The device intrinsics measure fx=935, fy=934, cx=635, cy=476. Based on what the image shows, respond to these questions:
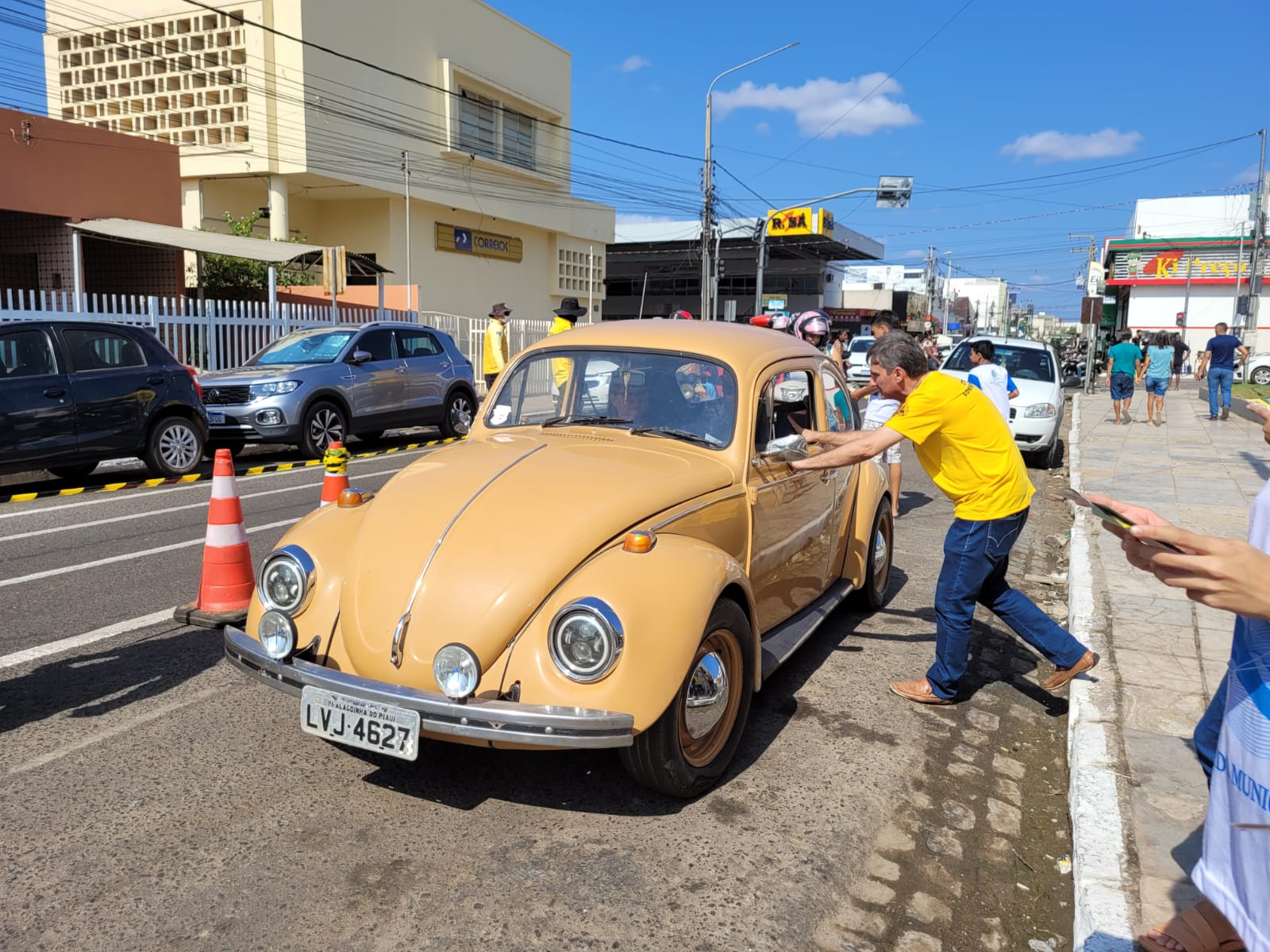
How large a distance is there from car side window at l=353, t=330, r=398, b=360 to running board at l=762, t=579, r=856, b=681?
933 cm

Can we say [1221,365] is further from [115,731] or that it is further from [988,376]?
[115,731]

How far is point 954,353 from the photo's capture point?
47.8 ft

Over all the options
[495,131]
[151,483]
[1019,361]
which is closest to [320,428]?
[151,483]

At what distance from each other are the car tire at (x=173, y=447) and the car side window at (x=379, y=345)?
2.82m

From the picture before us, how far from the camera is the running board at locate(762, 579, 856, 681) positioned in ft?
13.3

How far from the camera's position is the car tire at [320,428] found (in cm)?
1189

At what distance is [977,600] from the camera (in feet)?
14.9

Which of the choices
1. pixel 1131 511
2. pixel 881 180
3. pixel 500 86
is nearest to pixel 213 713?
pixel 1131 511

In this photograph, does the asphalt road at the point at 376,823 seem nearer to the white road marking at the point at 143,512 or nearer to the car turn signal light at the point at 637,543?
the car turn signal light at the point at 637,543

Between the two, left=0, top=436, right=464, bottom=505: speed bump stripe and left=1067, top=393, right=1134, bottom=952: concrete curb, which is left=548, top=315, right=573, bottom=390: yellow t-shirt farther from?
left=0, top=436, right=464, bottom=505: speed bump stripe

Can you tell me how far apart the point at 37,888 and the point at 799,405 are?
3.89m

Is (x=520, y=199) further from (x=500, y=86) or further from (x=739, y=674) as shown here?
(x=739, y=674)

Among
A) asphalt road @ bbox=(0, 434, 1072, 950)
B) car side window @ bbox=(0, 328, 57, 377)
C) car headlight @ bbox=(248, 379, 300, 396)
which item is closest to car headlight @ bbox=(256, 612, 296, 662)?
asphalt road @ bbox=(0, 434, 1072, 950)

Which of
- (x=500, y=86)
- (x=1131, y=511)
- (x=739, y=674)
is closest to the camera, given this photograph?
(x=1131, y=511)
